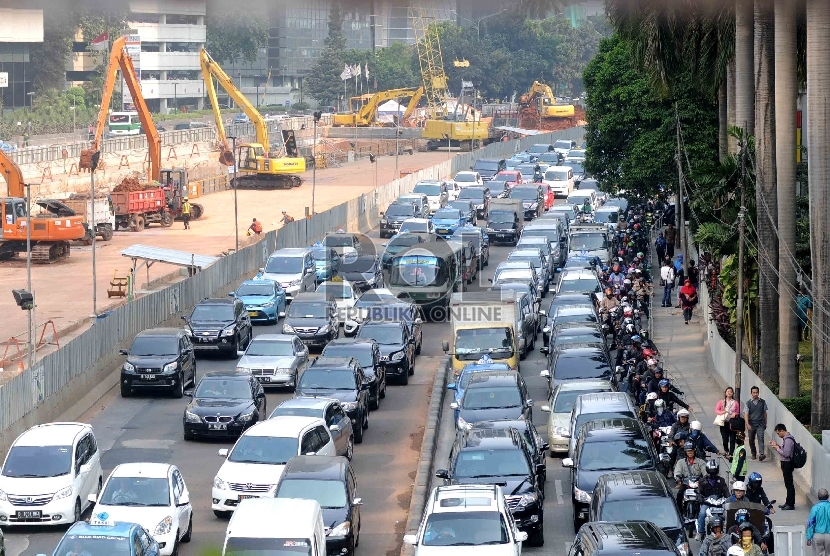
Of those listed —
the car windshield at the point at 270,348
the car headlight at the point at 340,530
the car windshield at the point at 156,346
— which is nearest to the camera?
the car headlight at the point at 340,530

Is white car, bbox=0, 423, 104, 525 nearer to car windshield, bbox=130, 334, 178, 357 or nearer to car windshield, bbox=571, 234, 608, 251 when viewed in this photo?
car windshield, bbox=130, 334, 178, 357

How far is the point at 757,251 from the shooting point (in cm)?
2936

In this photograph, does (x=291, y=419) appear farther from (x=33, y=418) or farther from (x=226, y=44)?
(x=226, y=44)

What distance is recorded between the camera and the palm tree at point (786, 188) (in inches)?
1045

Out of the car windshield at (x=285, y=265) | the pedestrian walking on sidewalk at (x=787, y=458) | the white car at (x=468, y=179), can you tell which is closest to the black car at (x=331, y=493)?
the pedestrian walking on sidewalk at (x=787, y=458)

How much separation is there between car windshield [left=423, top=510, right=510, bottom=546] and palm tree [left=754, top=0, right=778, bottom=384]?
13.9 m

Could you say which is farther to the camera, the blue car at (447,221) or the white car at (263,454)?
the blue car at (447,221)

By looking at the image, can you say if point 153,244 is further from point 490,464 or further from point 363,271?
point 490,464

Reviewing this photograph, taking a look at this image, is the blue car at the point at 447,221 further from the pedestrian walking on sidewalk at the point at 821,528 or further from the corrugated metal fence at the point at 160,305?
the pedestrian walking on sidewalk at the point at 821,528

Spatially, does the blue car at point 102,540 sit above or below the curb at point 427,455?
above

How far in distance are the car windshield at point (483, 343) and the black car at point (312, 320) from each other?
213 inches

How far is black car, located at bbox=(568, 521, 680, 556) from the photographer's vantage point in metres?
13.9

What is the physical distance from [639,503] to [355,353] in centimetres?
1407

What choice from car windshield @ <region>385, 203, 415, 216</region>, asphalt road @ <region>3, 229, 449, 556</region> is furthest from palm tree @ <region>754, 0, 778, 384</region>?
car windshield @ <region>385, 203, 415, 216</region>
